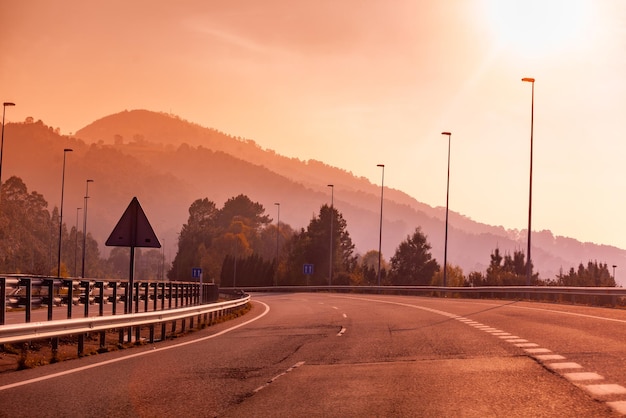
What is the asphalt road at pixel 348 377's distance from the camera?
972 centimetres

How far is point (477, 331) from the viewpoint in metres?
20.6

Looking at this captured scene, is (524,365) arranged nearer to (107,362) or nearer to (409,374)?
(409,374)

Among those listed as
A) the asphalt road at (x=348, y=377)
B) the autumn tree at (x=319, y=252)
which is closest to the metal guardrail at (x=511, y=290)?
the asphalt road at (x=348, y=377)

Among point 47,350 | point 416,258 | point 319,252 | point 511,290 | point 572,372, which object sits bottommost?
point 47,350

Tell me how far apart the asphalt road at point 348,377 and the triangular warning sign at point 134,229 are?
2459mm

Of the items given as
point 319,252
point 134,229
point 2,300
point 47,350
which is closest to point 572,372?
point 2,300

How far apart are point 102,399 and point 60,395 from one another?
713 mm

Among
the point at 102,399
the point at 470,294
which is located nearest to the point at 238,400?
the point at 102,399

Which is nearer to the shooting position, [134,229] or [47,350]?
[47,350]

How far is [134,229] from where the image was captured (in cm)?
2080

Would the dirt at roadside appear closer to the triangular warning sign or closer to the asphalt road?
the asphalt road

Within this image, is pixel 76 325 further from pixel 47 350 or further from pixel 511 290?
pixel 511 290

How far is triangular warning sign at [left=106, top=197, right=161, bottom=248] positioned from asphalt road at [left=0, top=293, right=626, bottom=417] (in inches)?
96.8

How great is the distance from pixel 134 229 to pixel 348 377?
962 centimetres
